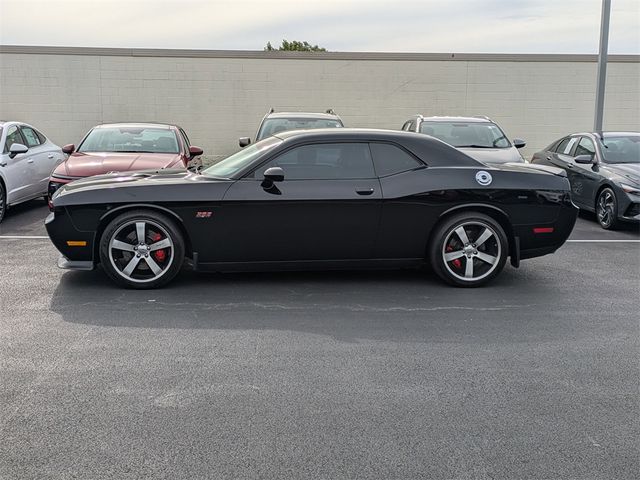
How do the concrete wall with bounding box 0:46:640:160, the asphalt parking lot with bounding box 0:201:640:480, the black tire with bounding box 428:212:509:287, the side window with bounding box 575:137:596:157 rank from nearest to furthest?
the asphalt parking lot with bounding box 0:201:640:480 → the black tire with bounding box 428:212:509:287 → the side window with bounding box 575:137:596:157 → the concrete wall with bounding box 0:46:640:160

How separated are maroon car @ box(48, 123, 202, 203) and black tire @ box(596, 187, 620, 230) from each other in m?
6.19

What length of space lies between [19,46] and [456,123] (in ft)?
39.1

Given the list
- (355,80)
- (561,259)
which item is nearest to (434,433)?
(561,259)

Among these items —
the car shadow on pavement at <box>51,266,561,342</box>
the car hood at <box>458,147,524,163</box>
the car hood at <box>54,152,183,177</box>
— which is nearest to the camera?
the car shadow on pavement at <box>51,266,561,342</box>

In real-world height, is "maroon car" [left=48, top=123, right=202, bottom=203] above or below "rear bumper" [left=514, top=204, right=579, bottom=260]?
above

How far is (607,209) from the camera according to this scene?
1001 centimetres

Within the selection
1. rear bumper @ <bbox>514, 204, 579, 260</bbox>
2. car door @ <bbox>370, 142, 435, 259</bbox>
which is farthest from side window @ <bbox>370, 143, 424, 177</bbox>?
rear bumper @ <bbox>514, 204, 579, 260</bbox>

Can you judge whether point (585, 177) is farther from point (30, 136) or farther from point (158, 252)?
point (30, 136)

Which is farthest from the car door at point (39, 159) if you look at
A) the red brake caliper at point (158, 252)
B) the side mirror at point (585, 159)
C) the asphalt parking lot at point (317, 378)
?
the side mirror at point (585, 159)

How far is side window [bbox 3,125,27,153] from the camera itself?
1047 cm

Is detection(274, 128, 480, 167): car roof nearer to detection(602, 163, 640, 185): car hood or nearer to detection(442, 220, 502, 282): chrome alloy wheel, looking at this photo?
detection(442, 220, 502, 282): chrome alloy wheel

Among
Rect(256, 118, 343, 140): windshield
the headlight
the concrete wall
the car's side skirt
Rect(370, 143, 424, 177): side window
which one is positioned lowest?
the car's side skirt

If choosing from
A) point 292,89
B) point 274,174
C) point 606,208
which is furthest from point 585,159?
point 292,89

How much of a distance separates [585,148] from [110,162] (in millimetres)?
7541
